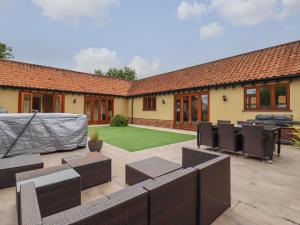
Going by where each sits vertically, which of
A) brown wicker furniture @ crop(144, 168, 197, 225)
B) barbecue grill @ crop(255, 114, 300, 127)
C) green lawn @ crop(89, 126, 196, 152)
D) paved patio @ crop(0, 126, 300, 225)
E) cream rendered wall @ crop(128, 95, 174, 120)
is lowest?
paved patio @ crop(0, 126, 300, 225)

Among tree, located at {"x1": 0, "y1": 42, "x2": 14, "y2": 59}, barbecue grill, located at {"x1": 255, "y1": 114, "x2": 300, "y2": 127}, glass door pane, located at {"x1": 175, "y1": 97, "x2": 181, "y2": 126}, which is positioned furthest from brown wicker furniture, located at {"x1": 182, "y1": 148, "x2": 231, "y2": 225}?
tree, located at {"x1": 0, "y1": 42, "x2": 14, "y2": 59}

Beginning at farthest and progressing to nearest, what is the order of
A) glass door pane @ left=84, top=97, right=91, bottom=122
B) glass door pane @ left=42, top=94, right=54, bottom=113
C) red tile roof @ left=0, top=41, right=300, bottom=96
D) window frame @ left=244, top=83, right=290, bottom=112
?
glass door pane @ left=84, top=97, right=91, bottom=122 → glass door pane @ left=42, top=94, right=54, bottom=113 → red tile roof @ left=0, top=41, right=300, bottom=96 → window frame @ left=244, top=83, right=290, bottom=112

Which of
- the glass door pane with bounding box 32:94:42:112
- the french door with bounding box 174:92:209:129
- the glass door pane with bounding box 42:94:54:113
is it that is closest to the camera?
the french door with bounding box 174:92:209:129

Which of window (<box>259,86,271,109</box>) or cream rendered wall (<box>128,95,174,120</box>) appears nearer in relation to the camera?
window (<box>259,86,271,109</box>)

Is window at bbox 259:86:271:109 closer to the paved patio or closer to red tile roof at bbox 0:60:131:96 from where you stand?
the paved patio

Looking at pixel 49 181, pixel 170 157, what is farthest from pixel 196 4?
pixel 49 181

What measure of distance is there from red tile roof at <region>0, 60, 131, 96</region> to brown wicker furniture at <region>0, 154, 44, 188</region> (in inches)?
394

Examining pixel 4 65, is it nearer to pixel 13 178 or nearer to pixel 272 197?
pixel 13 178

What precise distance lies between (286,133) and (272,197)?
5982mm

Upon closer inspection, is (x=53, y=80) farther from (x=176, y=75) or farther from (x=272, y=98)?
(x=272, y=98)

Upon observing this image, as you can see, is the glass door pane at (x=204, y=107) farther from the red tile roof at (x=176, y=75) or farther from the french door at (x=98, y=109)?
the french door at (x=98, y=109)

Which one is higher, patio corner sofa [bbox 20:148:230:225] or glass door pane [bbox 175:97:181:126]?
glass door pane [bbox 175:97:181:126]

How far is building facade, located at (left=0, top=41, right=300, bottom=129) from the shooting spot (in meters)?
8.17

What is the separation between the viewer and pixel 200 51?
727 inches
